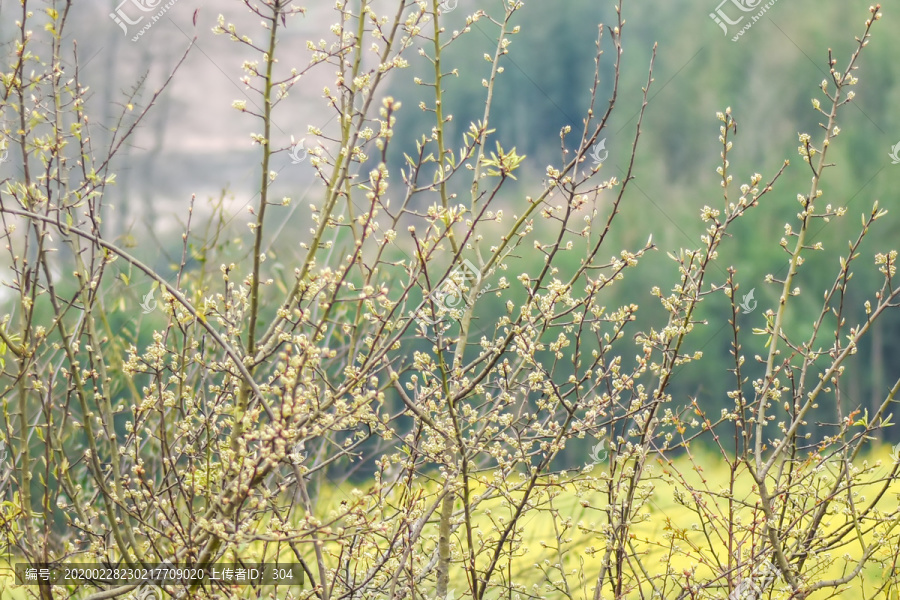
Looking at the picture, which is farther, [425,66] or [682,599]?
[425,66]

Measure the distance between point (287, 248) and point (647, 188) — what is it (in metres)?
1.44

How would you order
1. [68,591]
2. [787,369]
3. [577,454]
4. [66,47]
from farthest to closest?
[66,47]
[577,454]
[68,591]
[787,369]

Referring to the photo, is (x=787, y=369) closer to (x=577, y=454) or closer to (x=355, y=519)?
(x=355, y=519)

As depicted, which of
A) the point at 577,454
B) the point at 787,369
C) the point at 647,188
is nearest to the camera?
the point at 787,369

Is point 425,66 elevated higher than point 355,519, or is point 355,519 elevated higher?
point 425,66

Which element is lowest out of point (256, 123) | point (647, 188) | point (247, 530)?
point (247, 530)

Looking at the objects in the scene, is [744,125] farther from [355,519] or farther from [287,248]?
[355,519]

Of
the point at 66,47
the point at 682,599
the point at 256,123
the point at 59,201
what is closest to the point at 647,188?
the point at 256,123

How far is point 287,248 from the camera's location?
257 centimetres

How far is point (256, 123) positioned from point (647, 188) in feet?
5.91

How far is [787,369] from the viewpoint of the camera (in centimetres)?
122

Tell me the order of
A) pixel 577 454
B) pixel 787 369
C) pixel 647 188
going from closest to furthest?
pixel 787 369 < pixel 577 454 < pixel 647 188

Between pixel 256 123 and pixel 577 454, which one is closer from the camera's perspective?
pixel 577 454

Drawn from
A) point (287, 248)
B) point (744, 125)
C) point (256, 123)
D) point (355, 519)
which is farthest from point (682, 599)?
point (256, 123)
